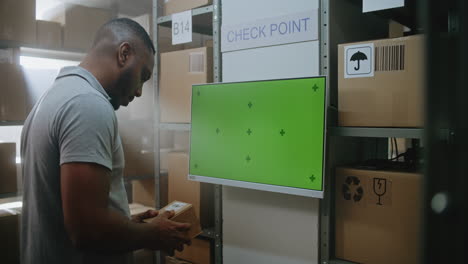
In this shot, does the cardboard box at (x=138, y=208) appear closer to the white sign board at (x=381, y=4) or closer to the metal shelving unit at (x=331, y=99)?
the metal shelving unit at (x=331, y=99)

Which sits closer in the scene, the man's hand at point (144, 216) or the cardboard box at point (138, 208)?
the man's hand at point (144, 216)

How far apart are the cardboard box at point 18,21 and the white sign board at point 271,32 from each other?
145 cm

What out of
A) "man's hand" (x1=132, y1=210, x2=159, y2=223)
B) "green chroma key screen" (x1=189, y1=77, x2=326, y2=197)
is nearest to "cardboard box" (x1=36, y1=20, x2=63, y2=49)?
"green chroma key screen" (x1=189, y1=77, x2=326, y2=197)

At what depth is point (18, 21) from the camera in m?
2.44

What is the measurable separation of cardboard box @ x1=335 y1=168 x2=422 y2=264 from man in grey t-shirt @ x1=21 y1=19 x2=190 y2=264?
0.61 m

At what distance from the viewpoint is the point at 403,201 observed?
133 cm

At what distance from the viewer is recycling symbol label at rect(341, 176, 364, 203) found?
1428 mm

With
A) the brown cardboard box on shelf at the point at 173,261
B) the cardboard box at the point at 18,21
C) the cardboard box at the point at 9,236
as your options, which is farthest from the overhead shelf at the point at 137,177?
the cardboard box at the point at 18,21

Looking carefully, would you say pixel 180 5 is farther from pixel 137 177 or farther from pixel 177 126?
pixel 137 177

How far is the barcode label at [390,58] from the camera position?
4.26 ft

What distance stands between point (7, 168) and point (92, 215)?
1670mm

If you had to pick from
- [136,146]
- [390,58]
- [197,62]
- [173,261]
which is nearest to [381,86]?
[390,58]

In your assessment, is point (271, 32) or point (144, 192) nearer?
point (271, 32)

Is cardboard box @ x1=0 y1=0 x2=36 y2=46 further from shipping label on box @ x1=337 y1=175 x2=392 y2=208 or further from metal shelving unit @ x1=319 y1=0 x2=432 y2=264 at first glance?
shipping label on box @ x1=337 y1=175 x2=392 y2=208
